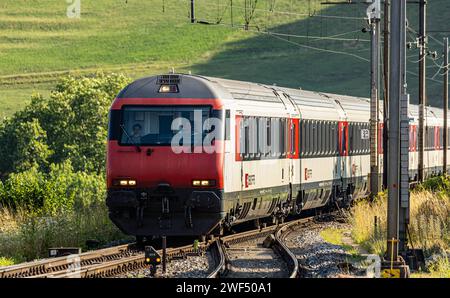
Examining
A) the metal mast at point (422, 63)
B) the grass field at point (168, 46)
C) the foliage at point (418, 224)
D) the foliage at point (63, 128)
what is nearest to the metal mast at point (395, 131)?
the foliage at point (418, 224)

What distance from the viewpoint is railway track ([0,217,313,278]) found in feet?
58.8

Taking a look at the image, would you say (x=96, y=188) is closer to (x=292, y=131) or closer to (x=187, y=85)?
(x=292, y=131)

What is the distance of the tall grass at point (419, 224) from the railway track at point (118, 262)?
2435 mm

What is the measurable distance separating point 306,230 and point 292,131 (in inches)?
101

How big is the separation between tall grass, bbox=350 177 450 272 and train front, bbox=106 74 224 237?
3.60 metres

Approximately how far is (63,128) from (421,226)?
7692 cm

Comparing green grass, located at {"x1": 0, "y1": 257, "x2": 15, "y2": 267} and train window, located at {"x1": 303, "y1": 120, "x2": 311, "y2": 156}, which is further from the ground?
train window, located at {"x1": 303, "y1": 120, "x2": 311, "y2": 156}

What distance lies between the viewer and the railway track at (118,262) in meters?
17.9

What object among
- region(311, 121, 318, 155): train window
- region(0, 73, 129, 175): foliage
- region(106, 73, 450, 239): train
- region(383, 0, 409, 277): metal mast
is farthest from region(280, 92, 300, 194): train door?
region(0, 73, 129, 175): foliage

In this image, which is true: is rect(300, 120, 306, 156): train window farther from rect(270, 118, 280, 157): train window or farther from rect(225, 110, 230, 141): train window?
rect(225, 110, 230, 141): train window

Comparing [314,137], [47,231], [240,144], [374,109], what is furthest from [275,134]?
[374,109]
